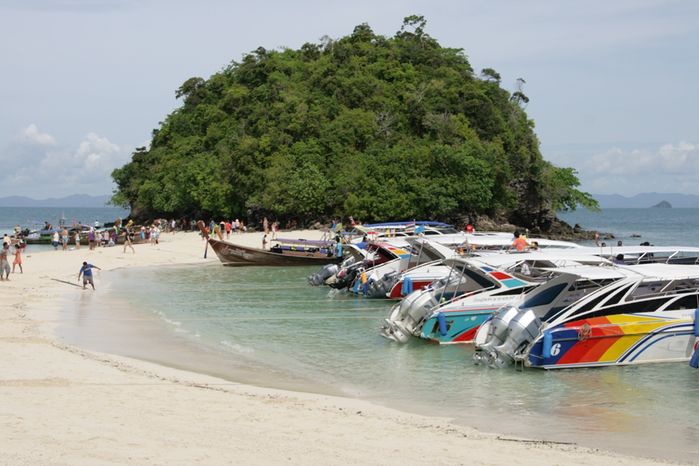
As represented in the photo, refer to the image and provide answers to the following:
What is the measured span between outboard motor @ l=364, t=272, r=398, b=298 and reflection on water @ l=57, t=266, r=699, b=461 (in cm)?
66

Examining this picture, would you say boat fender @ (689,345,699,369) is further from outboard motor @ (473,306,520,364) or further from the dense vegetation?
the dense vegetation

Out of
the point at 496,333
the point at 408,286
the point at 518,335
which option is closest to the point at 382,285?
the point at 408,286

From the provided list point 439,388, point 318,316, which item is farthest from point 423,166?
point 439,388

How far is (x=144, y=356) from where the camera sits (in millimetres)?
20297

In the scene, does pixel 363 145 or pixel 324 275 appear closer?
pixel 324 275

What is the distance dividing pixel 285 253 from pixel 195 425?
3456cm

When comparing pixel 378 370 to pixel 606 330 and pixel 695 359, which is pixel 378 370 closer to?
pixel 606 330

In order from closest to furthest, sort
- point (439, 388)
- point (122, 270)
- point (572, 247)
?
1. point (439, 388)
2. point (572, 247)
3. point (122, 270)

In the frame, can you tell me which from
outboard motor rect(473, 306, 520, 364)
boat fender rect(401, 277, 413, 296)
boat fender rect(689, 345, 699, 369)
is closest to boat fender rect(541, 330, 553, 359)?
outboard motor rect(473, 306, 520, 364)

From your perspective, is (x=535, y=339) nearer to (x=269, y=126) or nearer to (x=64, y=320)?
(x=64, y=320)

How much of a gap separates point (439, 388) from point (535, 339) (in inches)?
104

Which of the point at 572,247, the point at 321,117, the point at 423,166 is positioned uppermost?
the point at 321,117

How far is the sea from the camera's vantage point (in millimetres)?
14422

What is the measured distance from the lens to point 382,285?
3152 centimetres
